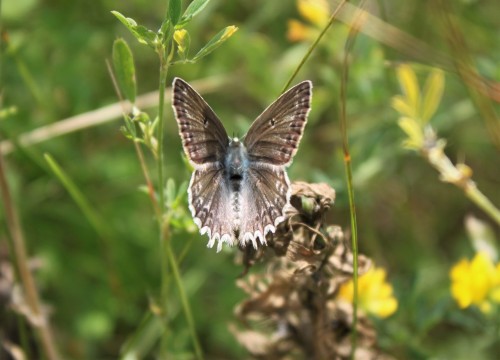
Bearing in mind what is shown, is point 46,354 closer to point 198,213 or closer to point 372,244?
point 198,213

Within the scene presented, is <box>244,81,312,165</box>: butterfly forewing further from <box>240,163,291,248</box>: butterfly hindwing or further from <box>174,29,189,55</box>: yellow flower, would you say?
<box>174,29,189,55</box>: yellow flower

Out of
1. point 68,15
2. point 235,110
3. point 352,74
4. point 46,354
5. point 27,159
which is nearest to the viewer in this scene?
point 46,354

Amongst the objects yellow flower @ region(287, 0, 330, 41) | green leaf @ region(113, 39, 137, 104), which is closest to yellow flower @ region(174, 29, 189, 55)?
green leaf @ region(113, 39, 137, 104)

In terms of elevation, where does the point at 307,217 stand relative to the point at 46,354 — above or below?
above

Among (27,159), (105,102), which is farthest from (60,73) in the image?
(27,159)

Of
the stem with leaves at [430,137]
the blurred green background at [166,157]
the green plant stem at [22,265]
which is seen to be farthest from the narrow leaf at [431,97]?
the green plant stem at [22,265]

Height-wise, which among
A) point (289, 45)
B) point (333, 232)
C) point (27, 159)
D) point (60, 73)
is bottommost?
point (27, 159)
